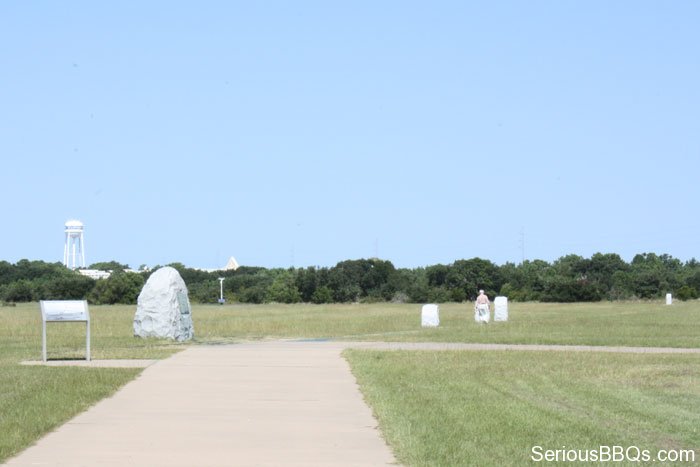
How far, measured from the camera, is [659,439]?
500 inches

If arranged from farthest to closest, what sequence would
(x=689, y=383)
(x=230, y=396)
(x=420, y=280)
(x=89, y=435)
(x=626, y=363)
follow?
(x=420, y=280) → (x=626, y=363) → (x=689, y=383) → (x=230, y=396) → (x=89, y=435)

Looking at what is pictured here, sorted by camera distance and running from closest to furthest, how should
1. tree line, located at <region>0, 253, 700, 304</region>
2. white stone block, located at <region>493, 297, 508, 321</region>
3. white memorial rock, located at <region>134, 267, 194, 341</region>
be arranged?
white memorial rock, located at <region>134, 267, 194, 341</region> → white stone block, located at <region>493, 297, 508, 321</region> → tree line, located at <region>0, 253, 700, 304</region>

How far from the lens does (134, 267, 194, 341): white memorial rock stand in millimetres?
32156

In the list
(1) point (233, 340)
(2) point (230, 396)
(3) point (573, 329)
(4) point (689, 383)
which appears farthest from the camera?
(3) point (573, 329)

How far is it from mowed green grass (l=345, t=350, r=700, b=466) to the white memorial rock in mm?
9363

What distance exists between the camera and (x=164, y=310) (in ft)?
106

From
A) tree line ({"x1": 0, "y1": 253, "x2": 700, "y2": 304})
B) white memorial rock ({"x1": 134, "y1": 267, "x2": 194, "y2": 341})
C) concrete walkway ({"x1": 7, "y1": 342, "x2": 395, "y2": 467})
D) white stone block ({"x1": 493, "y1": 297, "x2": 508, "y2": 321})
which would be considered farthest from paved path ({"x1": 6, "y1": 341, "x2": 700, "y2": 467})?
tree line ({"x1": 0, "y1": 253, "x2": 700, "y2": 304})

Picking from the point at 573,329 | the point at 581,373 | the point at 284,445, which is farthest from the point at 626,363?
the point at 573,329

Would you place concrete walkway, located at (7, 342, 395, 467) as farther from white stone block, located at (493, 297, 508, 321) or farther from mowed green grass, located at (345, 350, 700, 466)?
white stone block, located at (493, 297, 508, 321)

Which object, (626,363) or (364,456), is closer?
(364,456)

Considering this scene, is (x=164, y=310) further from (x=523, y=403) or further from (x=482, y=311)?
(x=523, y=403)

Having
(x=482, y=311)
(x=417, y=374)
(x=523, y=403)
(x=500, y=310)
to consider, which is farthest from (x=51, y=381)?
(x=500, y=310)

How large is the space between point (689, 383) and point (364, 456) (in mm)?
9508

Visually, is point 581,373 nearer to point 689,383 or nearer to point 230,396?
point 689,383
